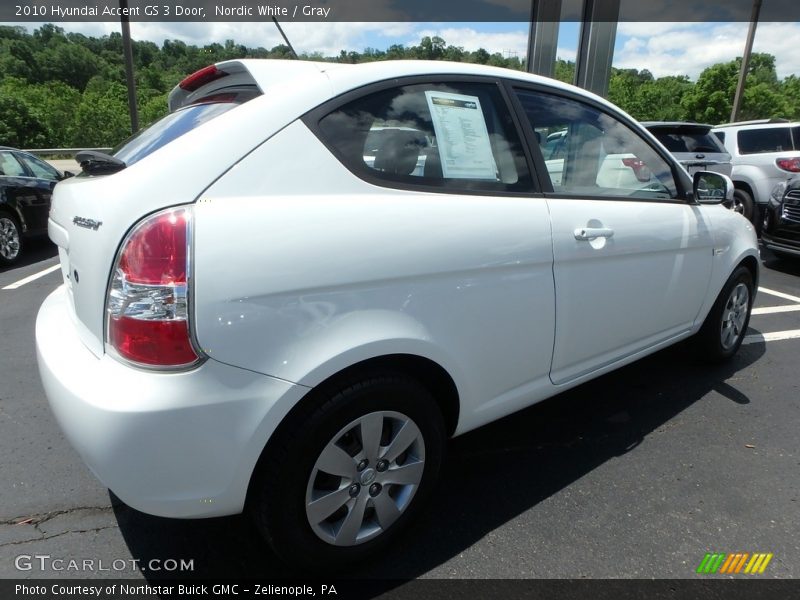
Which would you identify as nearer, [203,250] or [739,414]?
[203,250]

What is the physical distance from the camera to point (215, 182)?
1.47 m

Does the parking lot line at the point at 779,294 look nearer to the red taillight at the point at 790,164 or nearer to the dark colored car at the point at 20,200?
the red taillight at the point at 790,164

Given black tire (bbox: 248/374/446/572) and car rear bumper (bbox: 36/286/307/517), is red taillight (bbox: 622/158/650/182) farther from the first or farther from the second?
car rear bumper (bbox: 36/286/307/517)

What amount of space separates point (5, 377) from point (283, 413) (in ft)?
9.62

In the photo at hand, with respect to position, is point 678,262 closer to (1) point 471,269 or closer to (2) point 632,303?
(2) point 632,303

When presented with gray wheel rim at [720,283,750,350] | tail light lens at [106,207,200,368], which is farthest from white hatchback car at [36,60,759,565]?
gray wheel rim at [720,283,750,350]

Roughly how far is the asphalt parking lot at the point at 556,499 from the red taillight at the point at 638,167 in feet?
4.35

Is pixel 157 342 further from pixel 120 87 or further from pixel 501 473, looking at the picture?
pixel 120 87

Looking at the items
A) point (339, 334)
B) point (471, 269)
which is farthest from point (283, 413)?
point (471, 269)

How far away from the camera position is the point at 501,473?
2471mm

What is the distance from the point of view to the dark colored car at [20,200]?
6.77 m

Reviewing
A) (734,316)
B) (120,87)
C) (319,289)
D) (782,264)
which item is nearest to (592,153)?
(319,289)

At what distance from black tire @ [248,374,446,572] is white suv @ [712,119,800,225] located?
8126 millimetres

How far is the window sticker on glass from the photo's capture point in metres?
1.96
